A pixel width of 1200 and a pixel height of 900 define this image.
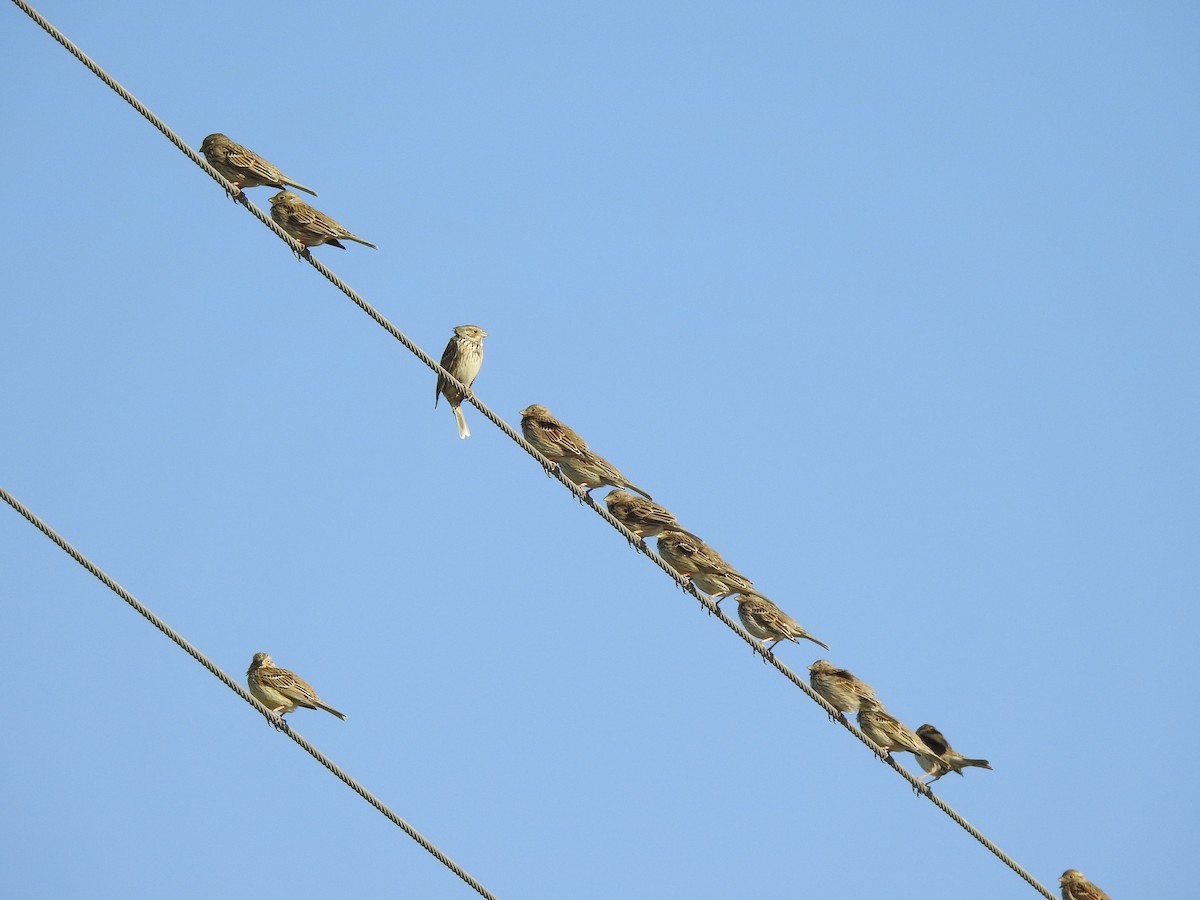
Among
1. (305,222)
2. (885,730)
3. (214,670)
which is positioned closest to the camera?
(214,670)

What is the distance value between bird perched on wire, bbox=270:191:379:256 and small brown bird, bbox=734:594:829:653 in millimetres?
4706

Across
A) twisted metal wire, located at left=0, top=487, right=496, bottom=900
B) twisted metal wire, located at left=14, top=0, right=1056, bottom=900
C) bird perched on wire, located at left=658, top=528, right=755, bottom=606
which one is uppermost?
bird perched on wire, located at left=658, top=528, right=755, bottom=606

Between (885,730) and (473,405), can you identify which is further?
(885,730)

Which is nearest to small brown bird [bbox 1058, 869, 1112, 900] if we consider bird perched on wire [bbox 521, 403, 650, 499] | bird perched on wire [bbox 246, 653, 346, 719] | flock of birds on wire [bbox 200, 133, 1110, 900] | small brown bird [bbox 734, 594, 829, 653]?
flock of birds on wire [bbox 200, 133, 1110, 900]

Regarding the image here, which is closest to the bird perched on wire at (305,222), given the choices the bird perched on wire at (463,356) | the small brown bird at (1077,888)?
the bird perched on wire at (463,356)

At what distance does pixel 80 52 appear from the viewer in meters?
9.54

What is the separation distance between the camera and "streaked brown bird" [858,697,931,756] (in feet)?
48.1

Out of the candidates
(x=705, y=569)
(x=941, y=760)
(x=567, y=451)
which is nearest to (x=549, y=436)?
(x=567, y=451)

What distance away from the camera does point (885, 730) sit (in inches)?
580

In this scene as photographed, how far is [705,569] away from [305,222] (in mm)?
4469

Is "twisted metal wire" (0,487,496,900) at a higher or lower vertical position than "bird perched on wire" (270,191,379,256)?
lower

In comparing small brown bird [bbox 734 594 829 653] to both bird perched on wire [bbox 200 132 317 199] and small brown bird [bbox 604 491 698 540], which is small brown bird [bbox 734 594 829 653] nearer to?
small brown bird [bbox 604 491 698 540]

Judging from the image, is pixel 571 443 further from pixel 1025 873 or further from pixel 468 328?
pixel 1025 873

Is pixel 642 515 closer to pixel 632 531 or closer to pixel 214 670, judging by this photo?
pixel 632 531
